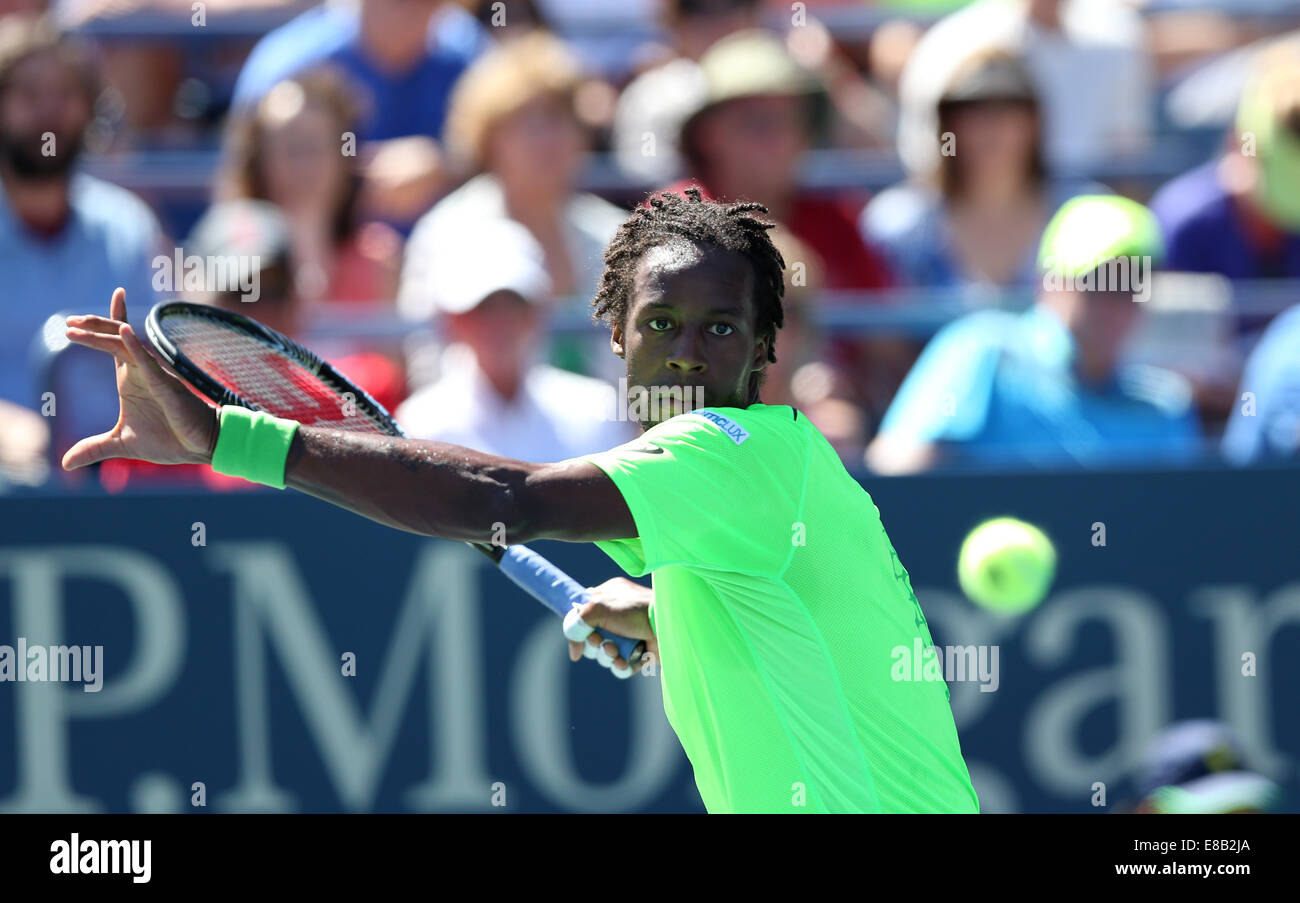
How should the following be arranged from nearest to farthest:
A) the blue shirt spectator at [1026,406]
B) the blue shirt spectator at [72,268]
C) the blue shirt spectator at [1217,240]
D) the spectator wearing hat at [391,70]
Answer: the blue shirt spectator at [1026,406], the blue shirt spectator at [72,268], the blue shirt spectator at [1217,240], the spectator wearing hat at [391,70]

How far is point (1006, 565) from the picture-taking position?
4629 millimetres

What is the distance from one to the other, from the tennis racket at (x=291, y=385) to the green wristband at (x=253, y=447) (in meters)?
0.40

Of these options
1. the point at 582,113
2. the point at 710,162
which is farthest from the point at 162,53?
the point at 710,162

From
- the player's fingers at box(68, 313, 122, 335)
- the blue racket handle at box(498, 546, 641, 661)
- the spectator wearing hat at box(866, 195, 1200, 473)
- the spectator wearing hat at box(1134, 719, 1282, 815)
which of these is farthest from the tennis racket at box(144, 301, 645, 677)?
the spectator wearing hat at box(866, 195, 1200, 473)

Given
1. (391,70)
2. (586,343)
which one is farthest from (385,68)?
(586,343)

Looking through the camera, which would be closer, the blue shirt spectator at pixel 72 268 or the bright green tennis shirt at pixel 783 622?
the bright green tennis shirt at pixel 783 622

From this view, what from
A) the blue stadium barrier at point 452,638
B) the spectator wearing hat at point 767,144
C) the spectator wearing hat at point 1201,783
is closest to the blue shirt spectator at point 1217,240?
the spectator wearing hat at point 767,144

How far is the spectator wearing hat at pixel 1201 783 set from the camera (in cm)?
400

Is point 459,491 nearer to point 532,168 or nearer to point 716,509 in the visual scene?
point 716,509

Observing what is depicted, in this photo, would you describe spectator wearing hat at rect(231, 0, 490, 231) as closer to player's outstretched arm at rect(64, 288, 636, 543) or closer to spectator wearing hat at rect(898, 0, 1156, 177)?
spectator wearing hat at rect(898, 0, 1156, 177)

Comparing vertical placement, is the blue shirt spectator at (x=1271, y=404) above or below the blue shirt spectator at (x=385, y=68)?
below

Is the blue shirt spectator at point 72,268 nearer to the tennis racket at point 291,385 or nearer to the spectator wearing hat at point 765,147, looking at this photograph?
the spectator wearing hat at point 765,147

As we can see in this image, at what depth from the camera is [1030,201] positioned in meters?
5.95
